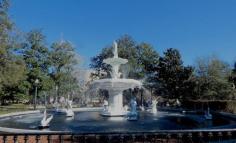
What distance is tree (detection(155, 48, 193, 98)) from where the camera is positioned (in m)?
55.6

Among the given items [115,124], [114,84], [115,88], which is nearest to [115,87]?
[115,88]

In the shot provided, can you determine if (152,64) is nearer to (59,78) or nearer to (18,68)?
(59,78)

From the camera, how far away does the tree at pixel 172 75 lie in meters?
55.6

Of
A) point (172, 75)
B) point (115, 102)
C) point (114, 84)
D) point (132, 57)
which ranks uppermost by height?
point (132, 57)

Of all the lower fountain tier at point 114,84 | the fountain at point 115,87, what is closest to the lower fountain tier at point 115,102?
the fountain at point 115,87

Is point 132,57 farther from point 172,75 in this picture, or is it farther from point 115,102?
point 115,102

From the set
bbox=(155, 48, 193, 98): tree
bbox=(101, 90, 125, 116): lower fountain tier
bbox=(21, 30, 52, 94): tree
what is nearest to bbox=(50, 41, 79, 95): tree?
bbox=(21, 30, 52, 94): tree

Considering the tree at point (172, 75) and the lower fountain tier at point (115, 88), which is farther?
the tree at point (172, 75)

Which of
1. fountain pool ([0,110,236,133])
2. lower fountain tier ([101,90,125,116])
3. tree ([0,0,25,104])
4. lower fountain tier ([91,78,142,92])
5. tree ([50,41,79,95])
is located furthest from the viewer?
tree ([50,41,79,95])

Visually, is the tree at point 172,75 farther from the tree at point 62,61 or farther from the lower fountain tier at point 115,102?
the lower fountain tier at point 115,102

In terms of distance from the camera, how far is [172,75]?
5703 cm

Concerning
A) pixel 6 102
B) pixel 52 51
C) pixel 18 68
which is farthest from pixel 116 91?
pixel 6 102

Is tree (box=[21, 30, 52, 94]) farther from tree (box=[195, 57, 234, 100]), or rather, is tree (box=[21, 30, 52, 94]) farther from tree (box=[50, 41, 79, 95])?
tree (box=[195, 57, 234, 100])

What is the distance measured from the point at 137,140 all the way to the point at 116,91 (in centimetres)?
1921
